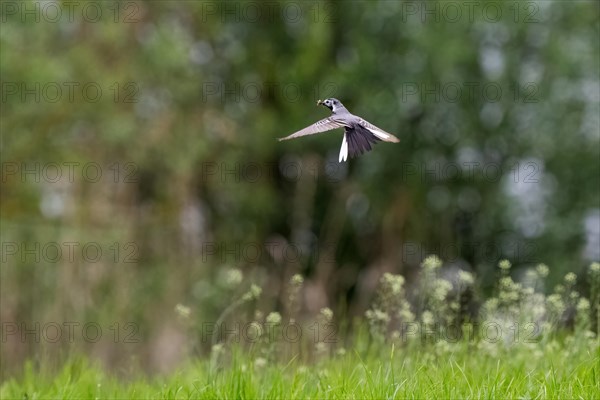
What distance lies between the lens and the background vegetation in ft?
61.3

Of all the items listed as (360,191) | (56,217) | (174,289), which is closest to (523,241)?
(360,191)

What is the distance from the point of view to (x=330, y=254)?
771 inches

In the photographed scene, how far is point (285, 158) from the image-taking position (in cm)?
2005

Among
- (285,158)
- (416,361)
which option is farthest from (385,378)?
(285,158)

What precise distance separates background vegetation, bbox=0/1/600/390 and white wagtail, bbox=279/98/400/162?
13091 mm

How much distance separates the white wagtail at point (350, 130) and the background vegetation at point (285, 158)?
13.1 m

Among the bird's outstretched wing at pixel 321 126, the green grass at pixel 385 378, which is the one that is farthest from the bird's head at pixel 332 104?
the green grass at pixel 385 378

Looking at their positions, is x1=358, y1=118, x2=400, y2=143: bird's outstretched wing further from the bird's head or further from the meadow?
the meadow

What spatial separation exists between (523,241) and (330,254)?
12.4 ft

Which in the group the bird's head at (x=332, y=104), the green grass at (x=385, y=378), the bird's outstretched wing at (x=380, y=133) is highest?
the bird's head at (x=332, y=104)

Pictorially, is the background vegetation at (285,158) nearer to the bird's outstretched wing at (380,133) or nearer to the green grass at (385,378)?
the green grass at (385,378)

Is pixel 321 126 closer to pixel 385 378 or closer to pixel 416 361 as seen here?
pixel 385 378

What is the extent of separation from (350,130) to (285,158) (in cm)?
1468

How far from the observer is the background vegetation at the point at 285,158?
736 inches
